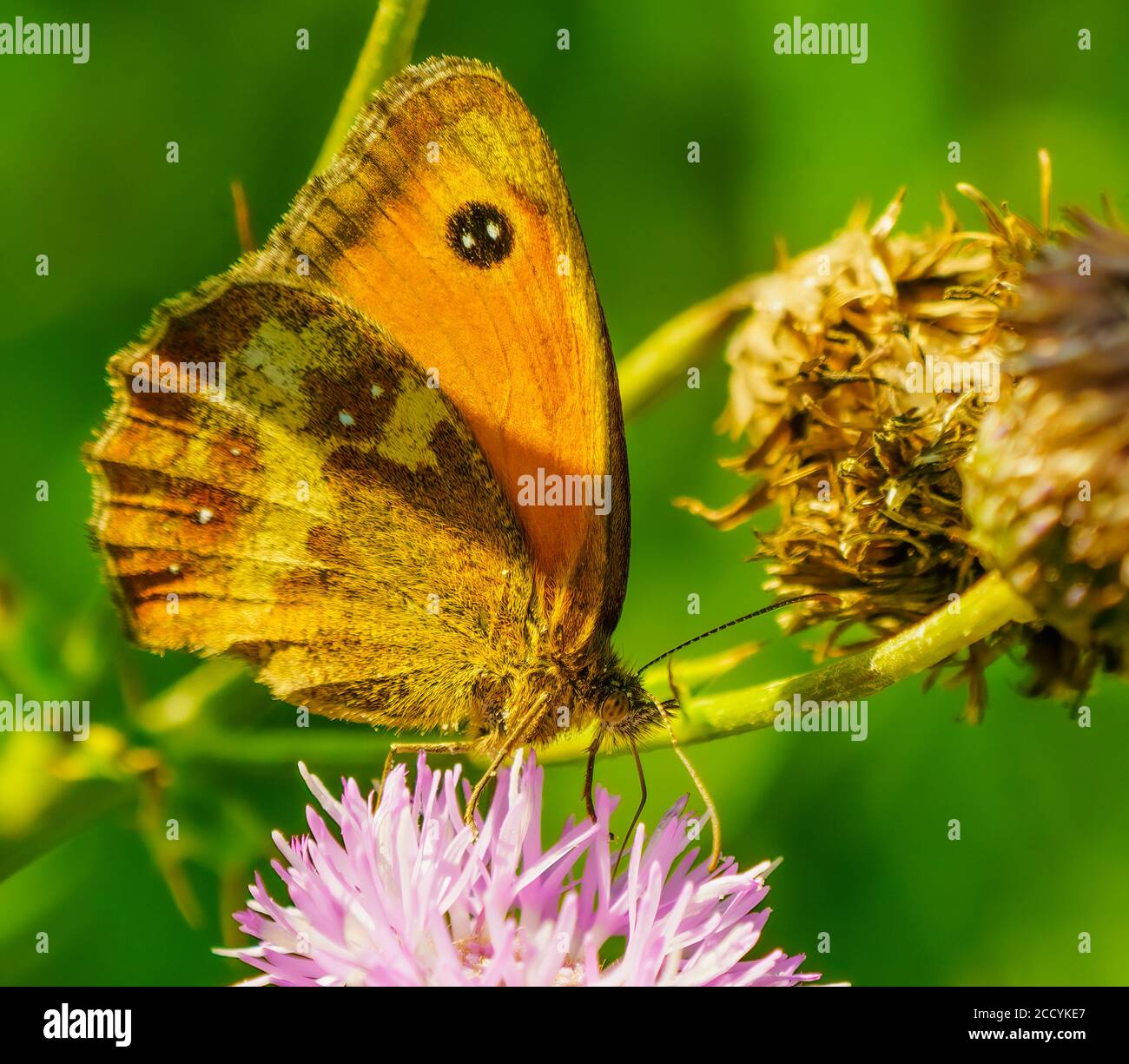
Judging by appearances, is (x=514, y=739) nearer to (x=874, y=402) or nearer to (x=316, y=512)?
(x=316, y=512)

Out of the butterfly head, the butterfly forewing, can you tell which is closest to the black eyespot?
the butterfly forewing

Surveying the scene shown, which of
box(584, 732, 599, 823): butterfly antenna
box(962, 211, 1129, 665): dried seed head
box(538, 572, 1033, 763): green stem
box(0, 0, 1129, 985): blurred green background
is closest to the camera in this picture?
box(962, 211, 1129, 665): dried seed head

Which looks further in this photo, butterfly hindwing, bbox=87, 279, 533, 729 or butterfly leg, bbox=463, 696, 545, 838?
butterfly hindwing, bbox=87, 279, 533, 729

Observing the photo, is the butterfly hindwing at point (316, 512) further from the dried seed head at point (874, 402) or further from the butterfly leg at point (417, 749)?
the dried seed head at point (874, 402)

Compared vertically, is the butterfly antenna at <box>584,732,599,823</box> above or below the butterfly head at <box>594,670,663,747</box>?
below

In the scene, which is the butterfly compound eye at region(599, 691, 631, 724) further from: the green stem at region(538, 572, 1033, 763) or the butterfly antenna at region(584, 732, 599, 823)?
the green stem at region(538, 572, 1033, 763)

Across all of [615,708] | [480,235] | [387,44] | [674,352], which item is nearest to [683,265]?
[674,352]
